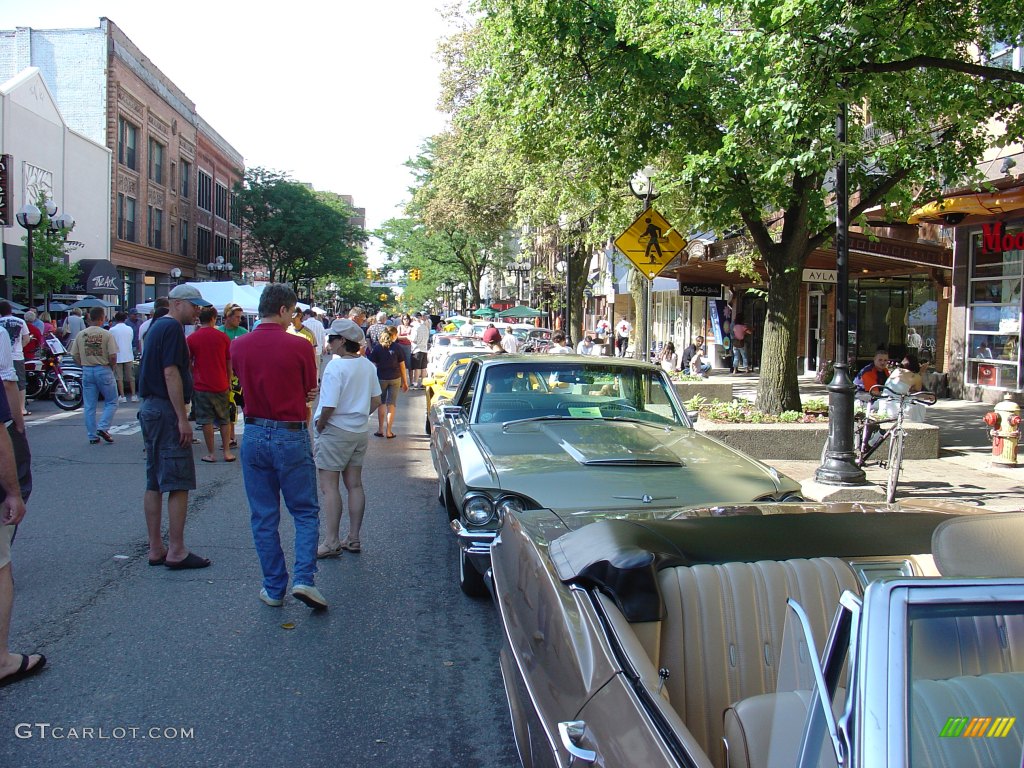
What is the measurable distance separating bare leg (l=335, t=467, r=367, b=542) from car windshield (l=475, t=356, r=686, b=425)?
102 centimetres

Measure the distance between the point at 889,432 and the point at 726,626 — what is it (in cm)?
749

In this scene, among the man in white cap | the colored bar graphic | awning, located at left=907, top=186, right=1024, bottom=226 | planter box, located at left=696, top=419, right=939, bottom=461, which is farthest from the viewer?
awning, located at left=907, top=186, right=1024, bottom=226

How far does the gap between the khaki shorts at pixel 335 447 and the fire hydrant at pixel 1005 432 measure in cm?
829

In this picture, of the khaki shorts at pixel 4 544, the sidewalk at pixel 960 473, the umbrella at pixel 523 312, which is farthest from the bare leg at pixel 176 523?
the umbrella at pixel 523 312

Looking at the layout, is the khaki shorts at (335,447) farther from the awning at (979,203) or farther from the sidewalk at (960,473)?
the awning at (979,203)

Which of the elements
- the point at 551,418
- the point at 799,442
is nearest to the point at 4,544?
the point at 551,418

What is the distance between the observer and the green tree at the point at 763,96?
332 inches

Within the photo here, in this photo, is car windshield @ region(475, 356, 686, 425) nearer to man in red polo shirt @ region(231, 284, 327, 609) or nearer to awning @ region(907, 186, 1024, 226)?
man in red polo shirt @ region(231, 284, 327, 609)

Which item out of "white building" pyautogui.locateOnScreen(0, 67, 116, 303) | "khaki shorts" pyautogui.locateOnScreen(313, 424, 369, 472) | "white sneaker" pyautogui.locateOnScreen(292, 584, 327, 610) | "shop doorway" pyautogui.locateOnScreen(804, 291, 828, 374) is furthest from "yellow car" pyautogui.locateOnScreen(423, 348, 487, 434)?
"white building" pyautogui.locateOnScreen(0, 67, 116, 303)

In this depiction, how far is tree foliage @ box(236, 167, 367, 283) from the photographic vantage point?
180 feet

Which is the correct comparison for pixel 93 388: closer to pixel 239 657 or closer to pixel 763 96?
pixel 239 657

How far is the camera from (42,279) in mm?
25766

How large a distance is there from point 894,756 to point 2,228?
30185mm

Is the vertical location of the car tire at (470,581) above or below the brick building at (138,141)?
below
